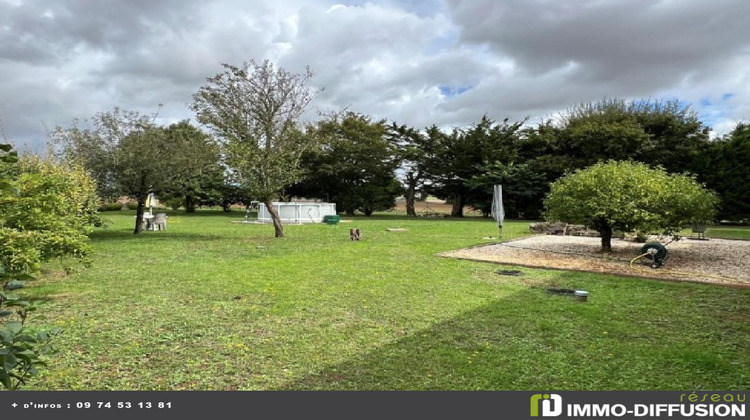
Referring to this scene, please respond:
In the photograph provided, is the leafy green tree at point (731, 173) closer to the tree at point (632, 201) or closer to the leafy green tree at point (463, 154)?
the leafy green tree at point (463, 154)

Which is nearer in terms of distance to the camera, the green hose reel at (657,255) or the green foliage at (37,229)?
the green foliage at (37,229)

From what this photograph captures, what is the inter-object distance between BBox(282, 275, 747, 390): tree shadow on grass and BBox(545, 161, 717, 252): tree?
16.3 ft

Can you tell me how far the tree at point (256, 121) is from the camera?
12562 millimetres

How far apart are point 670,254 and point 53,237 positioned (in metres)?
11.5

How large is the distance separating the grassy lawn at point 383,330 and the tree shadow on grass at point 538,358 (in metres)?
0.02

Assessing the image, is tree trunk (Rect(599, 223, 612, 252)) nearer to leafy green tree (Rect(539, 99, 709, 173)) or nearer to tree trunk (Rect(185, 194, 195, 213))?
leafy green tree (Rect(539, 99, 709, 173))

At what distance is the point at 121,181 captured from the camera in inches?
518

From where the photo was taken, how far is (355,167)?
29781mm

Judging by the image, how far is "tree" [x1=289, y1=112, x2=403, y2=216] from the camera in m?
29.4

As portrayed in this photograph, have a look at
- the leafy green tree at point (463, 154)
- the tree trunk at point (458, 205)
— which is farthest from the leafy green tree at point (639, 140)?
the tree trunk at point (458, 205)
